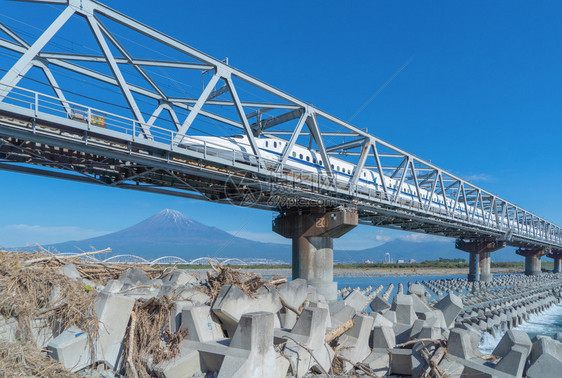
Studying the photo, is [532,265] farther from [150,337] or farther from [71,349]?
[71,349]

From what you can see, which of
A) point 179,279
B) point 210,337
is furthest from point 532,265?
point 210,337

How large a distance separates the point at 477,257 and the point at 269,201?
50827mm

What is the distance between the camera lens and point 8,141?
1394 centimetres

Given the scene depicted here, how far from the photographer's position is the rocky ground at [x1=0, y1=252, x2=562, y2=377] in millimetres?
5469

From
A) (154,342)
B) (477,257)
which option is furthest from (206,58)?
(477,257)

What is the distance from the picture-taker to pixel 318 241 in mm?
27016

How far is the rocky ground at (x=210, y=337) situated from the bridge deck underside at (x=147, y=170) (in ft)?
19.0

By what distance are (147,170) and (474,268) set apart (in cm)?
5945

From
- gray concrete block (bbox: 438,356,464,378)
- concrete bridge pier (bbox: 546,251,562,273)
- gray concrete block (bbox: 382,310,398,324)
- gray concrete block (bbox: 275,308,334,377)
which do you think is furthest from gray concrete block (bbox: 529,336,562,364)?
concrete bridge pier (bbox: 546,251,562,273)

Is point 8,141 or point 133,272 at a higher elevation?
point 8,141

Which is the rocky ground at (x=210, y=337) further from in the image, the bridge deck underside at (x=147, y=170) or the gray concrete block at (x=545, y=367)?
the bridge deck underside at (x=147, y=170)

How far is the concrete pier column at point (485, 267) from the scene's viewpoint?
196ft

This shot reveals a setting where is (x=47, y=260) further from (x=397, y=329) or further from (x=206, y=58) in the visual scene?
(x=206, y=58)

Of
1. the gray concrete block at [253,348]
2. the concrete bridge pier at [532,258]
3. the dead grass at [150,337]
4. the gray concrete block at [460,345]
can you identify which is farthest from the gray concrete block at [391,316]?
the concrete bridge pier at [532,258]
